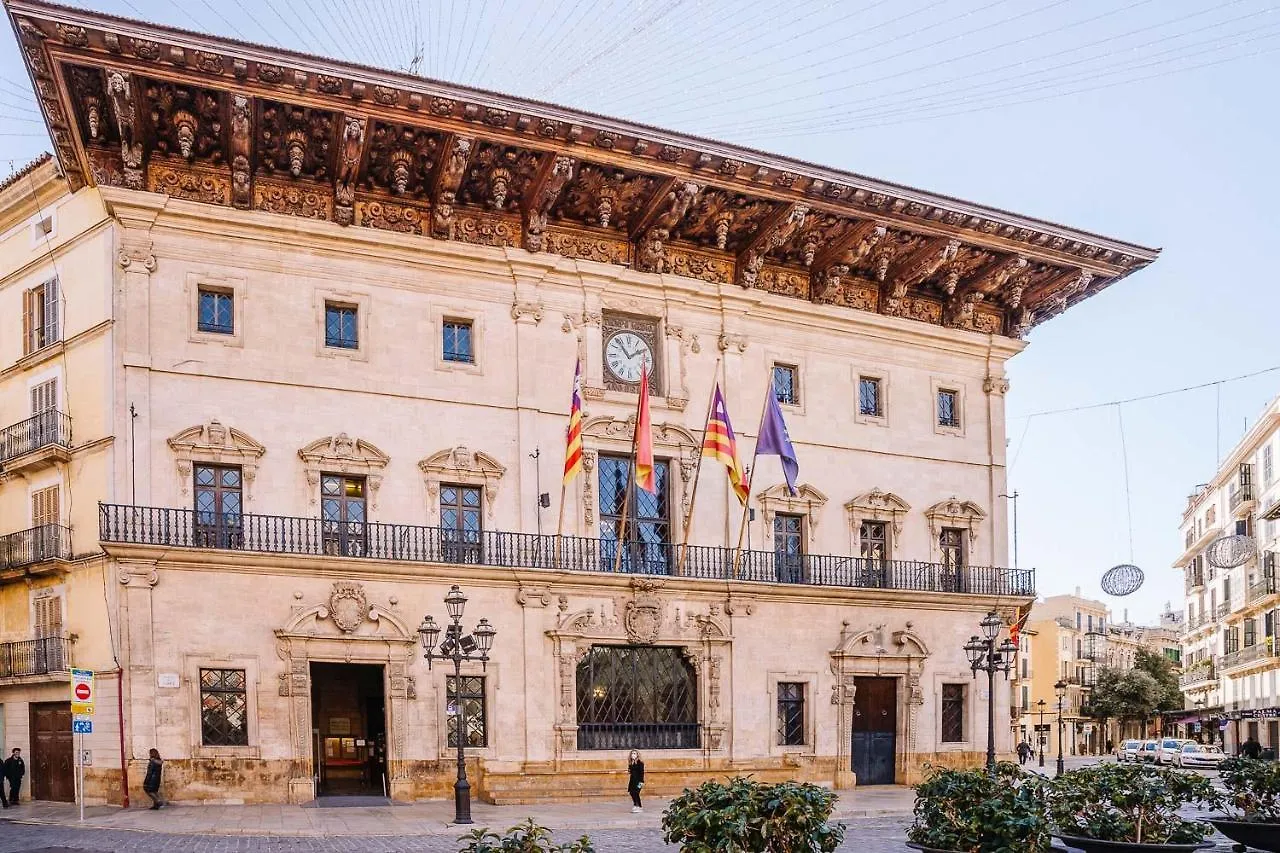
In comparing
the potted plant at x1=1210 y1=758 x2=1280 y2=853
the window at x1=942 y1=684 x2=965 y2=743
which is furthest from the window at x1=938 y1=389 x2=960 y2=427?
the potted plant at x1=1210 y1=758 x2=1280 y2=853

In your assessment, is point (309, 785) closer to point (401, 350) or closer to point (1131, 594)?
point (401, 350)

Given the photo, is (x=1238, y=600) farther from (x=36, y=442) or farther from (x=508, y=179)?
(x=36, y=442)

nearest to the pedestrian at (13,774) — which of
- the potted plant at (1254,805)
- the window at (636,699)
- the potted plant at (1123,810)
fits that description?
the window at (636,699)

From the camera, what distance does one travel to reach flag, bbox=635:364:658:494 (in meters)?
26.7

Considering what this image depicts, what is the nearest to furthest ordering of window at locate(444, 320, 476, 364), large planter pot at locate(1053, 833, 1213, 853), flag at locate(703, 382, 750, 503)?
large planter pot at locate(1053, 833, 1213, 853) → flag at locate(703, 382, 750, 503) → window at locate(444, 320, 476, 364)

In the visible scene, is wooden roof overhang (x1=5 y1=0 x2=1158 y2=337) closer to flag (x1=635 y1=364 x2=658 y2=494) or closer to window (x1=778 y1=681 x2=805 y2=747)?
flag (x1=635 y1=364 x2=658 y2=494)

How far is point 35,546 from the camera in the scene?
26.1 metres

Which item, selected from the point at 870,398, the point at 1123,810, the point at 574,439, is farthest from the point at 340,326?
the point at 1123,810

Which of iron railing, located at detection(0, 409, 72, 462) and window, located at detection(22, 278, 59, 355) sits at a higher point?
window, located at detection(22, 278, 59, 355)

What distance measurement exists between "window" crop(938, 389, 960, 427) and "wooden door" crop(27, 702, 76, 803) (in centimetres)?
2067

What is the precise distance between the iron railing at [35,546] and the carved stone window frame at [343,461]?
448 cm

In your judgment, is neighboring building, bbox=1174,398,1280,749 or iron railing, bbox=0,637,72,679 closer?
iron railing, bbox=0,637,72,679

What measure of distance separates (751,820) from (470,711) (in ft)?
56.9

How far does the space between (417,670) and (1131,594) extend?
67.3 feet
